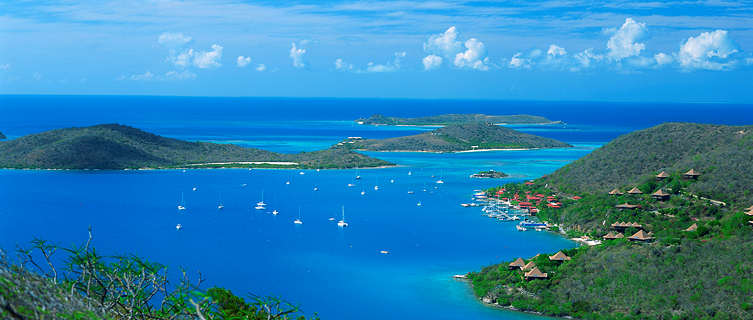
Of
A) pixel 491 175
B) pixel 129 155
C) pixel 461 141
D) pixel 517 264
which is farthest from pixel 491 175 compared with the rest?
pixel 517 264

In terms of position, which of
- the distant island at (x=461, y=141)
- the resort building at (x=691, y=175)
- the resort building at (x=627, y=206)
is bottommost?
the distant island at (x=461, y=141)

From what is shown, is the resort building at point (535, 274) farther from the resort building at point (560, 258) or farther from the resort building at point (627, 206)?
the resort building at point (627, 206)

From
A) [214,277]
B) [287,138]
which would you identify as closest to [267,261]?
[214,277]

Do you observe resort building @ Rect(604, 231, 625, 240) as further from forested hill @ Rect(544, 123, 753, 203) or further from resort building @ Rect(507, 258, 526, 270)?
resort building @ Rect(507, 258, 526, 270)

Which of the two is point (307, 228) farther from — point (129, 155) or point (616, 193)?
point (129, 155)

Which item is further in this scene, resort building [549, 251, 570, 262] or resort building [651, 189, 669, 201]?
resort building [651, 189, 669, 201]

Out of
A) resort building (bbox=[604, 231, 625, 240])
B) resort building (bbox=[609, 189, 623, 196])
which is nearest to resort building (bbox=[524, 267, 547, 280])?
resort building (bbox=[604, 231, 625, 240])

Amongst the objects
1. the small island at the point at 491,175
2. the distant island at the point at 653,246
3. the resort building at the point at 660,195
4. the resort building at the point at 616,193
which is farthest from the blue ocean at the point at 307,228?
the resort building at the point at 660,195
